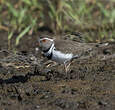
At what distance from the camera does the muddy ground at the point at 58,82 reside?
17.1 ft

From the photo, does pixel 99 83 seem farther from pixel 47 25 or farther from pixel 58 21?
pixel 47 25

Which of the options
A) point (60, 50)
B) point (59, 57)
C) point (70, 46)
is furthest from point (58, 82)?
point (70, 46)

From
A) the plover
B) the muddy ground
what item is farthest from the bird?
the muddy ground

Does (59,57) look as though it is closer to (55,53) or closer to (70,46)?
(55,53)

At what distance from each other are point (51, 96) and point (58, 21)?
12.5 ft

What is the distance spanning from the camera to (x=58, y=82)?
6.08m

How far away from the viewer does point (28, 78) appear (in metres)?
6.39

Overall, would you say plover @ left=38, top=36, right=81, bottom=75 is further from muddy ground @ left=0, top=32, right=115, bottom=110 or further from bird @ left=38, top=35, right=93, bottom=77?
muddy ground @ left=0, top=32, right=115, bottom=110

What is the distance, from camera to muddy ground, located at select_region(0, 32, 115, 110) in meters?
5.21

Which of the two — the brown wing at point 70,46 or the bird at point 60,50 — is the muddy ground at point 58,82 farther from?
the bird at point 60,50

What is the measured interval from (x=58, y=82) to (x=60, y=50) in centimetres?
63

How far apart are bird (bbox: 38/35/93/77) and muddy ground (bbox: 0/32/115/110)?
13cm

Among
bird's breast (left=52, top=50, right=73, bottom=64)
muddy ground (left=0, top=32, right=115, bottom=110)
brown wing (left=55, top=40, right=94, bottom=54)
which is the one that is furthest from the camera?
brown wing (left=55, top=40, right=94, bottom=54)

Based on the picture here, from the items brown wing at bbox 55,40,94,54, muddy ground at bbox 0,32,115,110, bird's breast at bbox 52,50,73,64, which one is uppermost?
brown wing at bbox 55,40,94,54
